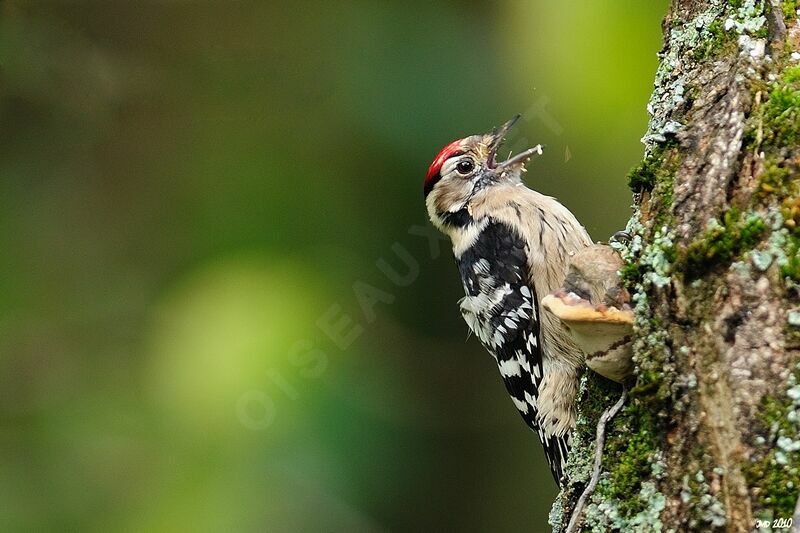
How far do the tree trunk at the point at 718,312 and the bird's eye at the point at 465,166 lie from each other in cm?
152

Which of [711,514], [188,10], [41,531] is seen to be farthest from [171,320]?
[711,514]

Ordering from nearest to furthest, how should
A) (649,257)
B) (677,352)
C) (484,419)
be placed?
(677,352) → (649,257) → (484,419)

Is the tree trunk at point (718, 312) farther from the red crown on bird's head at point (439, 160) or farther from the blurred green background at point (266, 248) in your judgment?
the red crown on bird's head at point (439, 160)

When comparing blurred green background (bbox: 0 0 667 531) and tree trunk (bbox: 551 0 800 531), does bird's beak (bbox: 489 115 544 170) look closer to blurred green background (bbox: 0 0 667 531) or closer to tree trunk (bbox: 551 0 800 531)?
blurred green background (bbox: 0 0 667 531)

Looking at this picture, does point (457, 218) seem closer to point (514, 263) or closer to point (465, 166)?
point (465, 166)

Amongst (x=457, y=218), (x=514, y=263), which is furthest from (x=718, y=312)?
(x=457, y=218)

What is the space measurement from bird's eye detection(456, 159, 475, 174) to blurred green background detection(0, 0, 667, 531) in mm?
124

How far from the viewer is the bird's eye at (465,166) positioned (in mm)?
3234

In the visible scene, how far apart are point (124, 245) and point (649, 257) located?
199 centimetres

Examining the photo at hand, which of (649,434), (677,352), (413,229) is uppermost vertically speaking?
(413,229)

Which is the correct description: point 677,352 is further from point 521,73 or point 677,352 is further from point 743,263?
point 521,73

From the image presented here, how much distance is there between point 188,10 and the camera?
3.23 metres

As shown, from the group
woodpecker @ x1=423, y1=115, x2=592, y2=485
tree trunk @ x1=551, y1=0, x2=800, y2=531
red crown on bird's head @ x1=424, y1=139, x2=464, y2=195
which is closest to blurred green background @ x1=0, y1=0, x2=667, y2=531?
red crown on bird's head @ x1=424, y1=139, x2=464, y2=195

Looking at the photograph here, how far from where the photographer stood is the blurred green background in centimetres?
237
